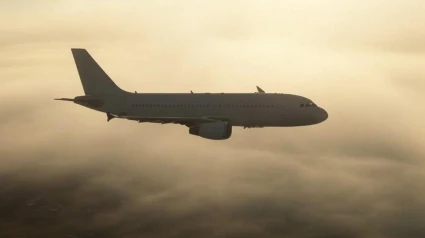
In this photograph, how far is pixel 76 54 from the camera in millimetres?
95625

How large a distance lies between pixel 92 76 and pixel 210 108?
28273 mm

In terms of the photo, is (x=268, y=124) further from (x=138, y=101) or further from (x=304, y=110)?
(x=138, y=101)

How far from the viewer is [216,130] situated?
254 feet

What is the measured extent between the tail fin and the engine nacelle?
77.3ft

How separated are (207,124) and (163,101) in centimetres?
1338

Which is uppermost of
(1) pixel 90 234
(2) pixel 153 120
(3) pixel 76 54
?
(3) pixel 76 54

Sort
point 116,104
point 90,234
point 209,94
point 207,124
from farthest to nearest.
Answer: point 90,234 < point 116,104 < point 209,94 < point 207,124

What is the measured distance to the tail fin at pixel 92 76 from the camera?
93375 mm

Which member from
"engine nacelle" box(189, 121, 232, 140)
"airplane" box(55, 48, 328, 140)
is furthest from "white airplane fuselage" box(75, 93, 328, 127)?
"engine nacelle" box(189, 121, 232, 140)

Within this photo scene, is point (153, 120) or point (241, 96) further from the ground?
point (241, 96)

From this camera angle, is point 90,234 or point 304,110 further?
point 90,234

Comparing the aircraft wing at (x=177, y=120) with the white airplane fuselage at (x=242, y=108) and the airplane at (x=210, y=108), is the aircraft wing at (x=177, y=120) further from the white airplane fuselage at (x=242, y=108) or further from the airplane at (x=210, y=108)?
the white airplane fuselage at (x=242, y=108)

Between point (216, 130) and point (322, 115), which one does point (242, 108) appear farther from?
point (322, 115)

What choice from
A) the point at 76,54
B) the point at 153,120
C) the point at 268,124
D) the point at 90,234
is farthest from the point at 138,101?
the point at 90,234
